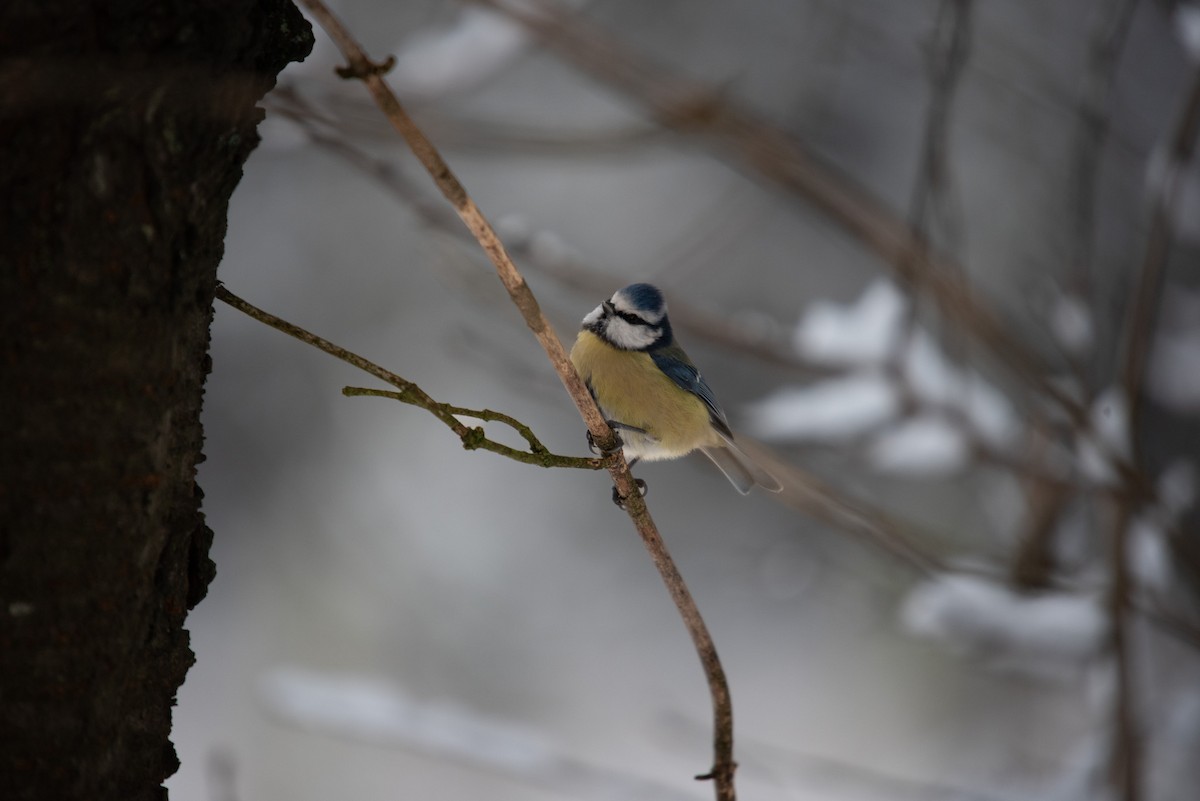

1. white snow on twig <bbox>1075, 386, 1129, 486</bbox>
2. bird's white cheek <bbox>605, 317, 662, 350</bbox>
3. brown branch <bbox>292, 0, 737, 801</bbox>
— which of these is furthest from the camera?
bird's white cheek <bbox>605, 317, 662, 350</bbox>

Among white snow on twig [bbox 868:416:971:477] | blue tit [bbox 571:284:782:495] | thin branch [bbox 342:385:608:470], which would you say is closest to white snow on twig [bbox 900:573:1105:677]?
white snow on twig [bbox 868:416:971:477]

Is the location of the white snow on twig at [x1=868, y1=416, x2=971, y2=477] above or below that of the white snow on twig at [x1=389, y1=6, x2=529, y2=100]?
below

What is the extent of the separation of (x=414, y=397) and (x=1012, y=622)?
188 cm

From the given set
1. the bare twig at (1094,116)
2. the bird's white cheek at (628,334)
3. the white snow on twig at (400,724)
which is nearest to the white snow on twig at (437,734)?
the white snow on twig at (400,724)

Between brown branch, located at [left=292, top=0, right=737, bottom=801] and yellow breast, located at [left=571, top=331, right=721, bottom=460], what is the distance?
2.83 ft

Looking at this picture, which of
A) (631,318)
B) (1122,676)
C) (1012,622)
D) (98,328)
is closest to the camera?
(98,328)

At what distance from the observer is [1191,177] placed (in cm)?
260

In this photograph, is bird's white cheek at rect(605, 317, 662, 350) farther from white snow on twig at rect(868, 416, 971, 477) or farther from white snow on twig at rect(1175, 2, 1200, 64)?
white snow on twig at rect(1175, 2, 1200, 64)

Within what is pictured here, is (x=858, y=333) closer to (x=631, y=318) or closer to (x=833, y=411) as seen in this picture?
(x=833, y=411)

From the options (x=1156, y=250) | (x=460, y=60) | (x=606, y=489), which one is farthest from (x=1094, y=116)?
(x=606, y=489)

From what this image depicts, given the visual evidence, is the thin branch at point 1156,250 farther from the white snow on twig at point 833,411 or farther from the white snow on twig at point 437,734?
the white snow on twig at point 437,734

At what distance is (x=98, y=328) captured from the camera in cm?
74

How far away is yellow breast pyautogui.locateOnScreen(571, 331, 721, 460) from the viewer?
6.67ft

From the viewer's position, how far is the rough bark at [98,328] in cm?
70
